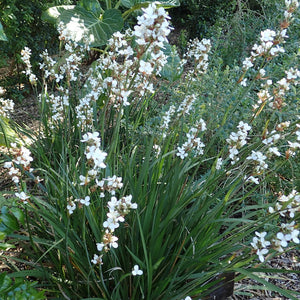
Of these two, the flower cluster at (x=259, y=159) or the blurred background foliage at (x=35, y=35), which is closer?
the flower cluster at (x=259, y=159)

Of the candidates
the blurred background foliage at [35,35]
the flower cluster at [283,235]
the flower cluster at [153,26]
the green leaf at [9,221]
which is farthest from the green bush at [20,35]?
the flower cluster at [283,235]

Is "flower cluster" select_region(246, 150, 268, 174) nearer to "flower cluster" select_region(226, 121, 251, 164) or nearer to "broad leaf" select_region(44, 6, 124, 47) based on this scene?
"flower cluster" select_region(226, 121, 251, 164)

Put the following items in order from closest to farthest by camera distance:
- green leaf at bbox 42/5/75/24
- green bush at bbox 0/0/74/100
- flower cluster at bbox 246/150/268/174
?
flower cluster at bbox 246/150/268/174
green leaf at bbox 42/5/75/24
green bush at bbox 0/0/74/100

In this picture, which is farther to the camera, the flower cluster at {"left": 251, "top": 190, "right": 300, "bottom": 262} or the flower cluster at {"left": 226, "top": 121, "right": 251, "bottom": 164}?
the flower cluster at {"left": 226, "top": 121, "right": 251, "bottom": 164}

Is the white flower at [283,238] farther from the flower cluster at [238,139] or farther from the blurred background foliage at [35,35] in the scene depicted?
the blurred background foliage at [35,35]

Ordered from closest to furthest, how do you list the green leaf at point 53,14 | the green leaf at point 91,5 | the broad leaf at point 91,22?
the broad leaf at point 91,22
the green leaf at point 53,14
the green leaf at point 91,5

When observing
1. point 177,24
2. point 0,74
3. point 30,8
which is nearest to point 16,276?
point 30,8

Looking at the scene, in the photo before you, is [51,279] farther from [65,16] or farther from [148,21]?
[65,16]

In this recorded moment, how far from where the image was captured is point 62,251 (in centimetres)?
129

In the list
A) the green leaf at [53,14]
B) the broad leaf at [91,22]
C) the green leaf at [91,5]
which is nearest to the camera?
the broad leaf at [91,22]

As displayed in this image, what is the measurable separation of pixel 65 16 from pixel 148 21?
8.86ft

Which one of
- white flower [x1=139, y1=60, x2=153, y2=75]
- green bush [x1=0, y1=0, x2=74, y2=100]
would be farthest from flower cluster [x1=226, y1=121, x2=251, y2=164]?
green bush [x1=0, y1=0, x2=74, y2=100]

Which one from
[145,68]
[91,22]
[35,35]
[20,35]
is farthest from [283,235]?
[35,35]

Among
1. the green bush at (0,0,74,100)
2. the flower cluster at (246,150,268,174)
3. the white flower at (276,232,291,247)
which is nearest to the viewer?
the white flower at (276,232,291,247)
